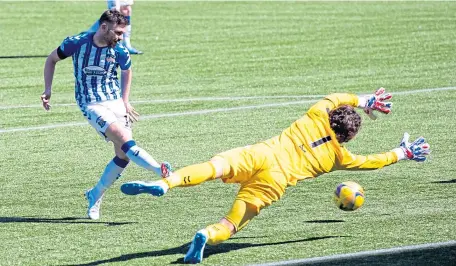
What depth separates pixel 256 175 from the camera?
9.54 metres

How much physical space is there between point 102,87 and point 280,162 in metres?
2.34

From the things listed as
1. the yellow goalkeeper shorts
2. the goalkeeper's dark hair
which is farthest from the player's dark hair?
the goalkeeper's dark hair

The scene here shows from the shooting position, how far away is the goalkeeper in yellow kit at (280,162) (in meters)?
9.27

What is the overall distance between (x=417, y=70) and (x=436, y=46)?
10.8 ft

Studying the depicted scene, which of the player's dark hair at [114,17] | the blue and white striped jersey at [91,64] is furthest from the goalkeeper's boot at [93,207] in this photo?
the player's dark hair at [114,17]

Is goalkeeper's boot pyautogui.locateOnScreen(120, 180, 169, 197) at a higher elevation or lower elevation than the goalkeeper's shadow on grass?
higher

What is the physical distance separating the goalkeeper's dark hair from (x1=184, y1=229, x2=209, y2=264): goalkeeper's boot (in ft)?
5.15

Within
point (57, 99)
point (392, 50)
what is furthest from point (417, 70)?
point (57, 99)

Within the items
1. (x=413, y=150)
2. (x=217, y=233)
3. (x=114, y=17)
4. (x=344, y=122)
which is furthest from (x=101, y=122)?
(x=413, y=150)

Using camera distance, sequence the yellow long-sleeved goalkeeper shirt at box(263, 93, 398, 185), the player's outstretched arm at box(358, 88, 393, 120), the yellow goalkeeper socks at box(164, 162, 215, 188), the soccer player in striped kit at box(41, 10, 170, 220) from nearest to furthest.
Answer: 1. the yellow goalkeeper socks at box(164, 162, 215, 188)
2. the yellow long-sleeved goalkeeper shirt at box(263, 93, 398, 185)
3. the player's outstretched arm at box(358, 88, 393, 120)
4. the soccer player in striped kit at box(41, 10, 170, 220)

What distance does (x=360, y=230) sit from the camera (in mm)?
10242

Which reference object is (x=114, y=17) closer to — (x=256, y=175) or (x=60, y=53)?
(x=60, y=53)

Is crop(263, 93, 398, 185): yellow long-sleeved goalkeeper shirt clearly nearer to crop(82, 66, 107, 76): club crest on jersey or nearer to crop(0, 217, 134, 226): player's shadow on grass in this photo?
crop(0, 217, 134, 226): player's shadow on grass

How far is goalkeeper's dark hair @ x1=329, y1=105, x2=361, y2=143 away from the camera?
31.9ft
